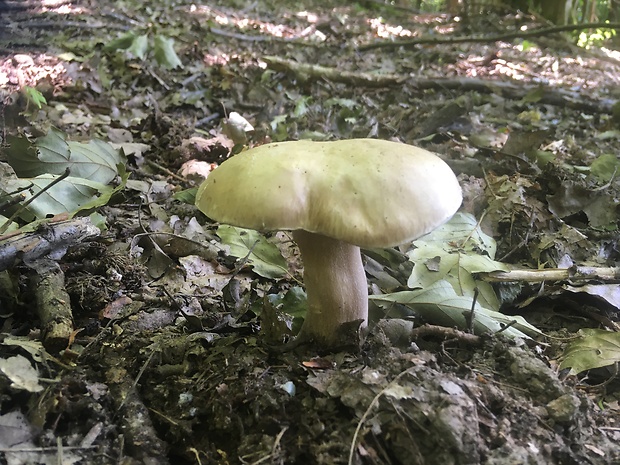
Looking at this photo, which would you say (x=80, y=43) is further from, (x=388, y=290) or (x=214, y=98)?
(x=388, y=290)

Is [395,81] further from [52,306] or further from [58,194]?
[52,306]

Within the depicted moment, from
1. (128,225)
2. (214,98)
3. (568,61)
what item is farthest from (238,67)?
(568,61)

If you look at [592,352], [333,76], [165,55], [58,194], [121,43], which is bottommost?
[592,352]

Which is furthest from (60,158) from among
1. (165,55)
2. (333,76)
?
(333,76)


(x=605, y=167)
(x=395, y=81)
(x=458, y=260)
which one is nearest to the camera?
(x=458, y=260)

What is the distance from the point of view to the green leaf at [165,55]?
17.8ft

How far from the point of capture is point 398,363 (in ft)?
5.18

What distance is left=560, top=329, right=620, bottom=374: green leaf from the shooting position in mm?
1865

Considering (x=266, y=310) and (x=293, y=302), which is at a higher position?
(x=266, y=310)

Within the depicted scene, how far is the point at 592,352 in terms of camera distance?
1.91m

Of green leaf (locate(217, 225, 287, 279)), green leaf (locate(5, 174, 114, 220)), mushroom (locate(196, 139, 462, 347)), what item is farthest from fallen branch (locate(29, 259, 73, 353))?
green leaf (locate(217, 225, 287, 279))

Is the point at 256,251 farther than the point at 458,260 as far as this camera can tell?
Yes

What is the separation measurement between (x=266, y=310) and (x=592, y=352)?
1.33m

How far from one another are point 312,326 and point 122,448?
2.51 feet
